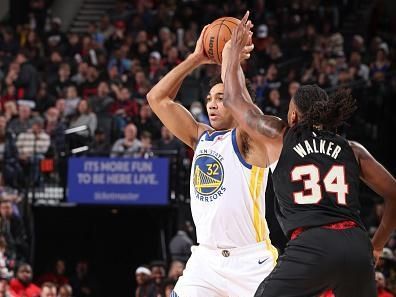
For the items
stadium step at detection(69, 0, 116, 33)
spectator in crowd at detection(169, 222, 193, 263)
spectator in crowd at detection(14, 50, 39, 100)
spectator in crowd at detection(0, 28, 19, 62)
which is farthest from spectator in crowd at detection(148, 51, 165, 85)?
stadium step at detection(69, 0, 116, 33)

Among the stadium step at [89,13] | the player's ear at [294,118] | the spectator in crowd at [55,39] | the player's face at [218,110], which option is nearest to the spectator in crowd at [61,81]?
the spectator in crowd at [55,39]

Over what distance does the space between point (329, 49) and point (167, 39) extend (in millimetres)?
3327

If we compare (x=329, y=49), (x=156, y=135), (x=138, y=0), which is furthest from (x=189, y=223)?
(x=138, y=0)

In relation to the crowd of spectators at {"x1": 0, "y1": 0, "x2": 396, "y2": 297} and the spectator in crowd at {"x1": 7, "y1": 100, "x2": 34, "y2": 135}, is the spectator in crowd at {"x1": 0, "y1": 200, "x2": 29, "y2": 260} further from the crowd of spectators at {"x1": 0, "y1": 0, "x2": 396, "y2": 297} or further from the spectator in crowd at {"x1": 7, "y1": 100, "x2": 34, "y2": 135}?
the spectator in crowd at {"x1": 7, "y1": 100, "x2": 34, "y2": 135}

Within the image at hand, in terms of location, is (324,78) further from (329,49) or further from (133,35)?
(133,35)

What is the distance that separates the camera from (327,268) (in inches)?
204

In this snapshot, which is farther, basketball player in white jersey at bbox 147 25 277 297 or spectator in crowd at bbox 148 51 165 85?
spectator in crowd at bbox 148 51 165 85

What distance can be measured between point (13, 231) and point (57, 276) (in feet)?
4.42

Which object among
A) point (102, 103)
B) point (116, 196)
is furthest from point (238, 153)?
point (102, 103)

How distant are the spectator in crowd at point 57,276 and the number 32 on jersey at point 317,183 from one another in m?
9.88

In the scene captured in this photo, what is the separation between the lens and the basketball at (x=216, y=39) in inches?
270

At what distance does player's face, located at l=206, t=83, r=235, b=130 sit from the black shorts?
1727mm

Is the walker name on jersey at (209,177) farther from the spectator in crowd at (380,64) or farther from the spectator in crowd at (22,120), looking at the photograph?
the spectator in crowd at (380,64)

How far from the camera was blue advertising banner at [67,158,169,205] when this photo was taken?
1479 centimetres
